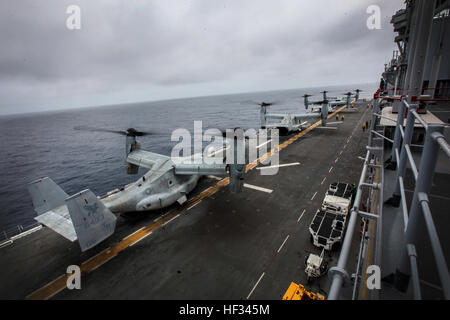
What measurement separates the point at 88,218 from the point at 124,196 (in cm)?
432

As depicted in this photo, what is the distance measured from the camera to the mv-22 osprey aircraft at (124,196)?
14.9m

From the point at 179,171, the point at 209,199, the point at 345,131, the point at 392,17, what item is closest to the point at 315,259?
the point at 209,199

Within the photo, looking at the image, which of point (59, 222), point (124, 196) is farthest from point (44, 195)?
point (124, 196)

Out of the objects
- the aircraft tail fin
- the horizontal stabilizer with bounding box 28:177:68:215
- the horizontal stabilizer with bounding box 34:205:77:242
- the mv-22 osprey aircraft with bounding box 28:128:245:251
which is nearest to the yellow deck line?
the mv-22 osprey aircraft with bounding box 28:128:245:251

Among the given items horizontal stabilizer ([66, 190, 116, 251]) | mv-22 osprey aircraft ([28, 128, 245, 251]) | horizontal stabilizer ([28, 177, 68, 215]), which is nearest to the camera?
horizontal stabilizer ([66, 190, 116, 251])

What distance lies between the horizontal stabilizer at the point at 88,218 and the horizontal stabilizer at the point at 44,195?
12.3 feet

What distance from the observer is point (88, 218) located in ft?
49.2

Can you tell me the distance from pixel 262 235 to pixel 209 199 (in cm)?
790

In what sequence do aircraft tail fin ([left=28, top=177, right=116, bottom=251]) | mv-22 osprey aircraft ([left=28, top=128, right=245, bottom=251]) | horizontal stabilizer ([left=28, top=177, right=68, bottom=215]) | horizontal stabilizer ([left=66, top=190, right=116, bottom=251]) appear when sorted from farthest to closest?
horizontal stabilizer ([left=28, top=177, right=68, bottom=215]) < mv-22 osprey aircraft ([left=28, top=128, right=245, bottom=251]) < aircraft tail fin ([left=28, top=177, right=116, bottom=251]) < horizontal stabilizer ([left=66, top=190, right=116, bottom=251])

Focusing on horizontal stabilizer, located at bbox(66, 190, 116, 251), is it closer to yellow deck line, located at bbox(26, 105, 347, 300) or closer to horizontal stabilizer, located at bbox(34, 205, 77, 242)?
horizontal stabilizer, located at bbox(34, 205, 77, 242)

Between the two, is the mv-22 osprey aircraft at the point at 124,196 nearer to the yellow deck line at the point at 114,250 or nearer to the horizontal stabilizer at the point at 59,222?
the horizontal stabilizer at the point at 59,222

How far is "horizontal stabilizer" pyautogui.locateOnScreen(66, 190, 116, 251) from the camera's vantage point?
14312 mm

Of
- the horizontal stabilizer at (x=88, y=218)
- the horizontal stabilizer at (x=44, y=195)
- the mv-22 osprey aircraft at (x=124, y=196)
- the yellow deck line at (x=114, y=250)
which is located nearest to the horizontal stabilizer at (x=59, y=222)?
the mv-22 osprey aircraft at (x=124, y=196)

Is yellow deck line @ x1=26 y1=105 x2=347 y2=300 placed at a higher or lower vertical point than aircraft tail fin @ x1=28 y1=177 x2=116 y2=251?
lower
